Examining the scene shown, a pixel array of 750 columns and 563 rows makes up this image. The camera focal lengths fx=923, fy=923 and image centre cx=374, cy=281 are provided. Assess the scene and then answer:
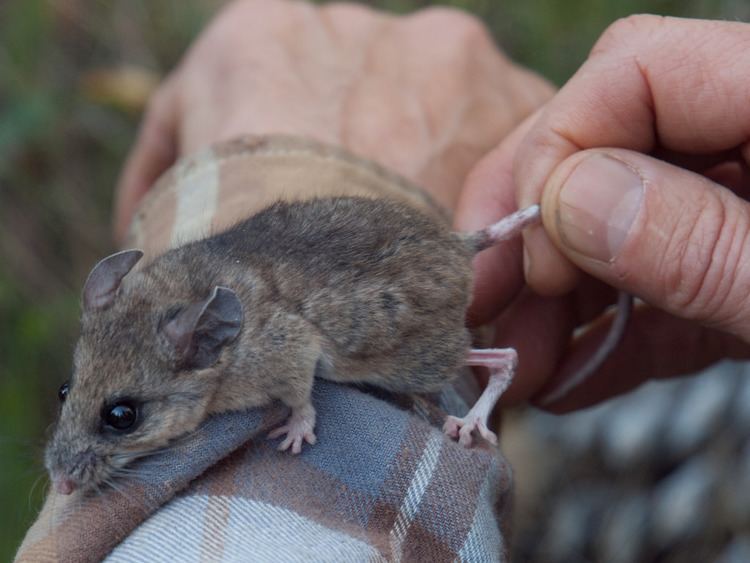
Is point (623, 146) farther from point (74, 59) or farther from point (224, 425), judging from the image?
point (74, 59)

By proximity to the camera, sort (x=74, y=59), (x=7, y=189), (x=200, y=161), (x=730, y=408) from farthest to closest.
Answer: (x=74, y=59)
(x=7, y=189)
(x=730, y=408)
(x=200, y=161)

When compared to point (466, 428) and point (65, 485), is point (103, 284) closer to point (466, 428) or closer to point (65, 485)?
point (65, 485)

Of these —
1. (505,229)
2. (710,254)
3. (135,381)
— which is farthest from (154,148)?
(710,254)

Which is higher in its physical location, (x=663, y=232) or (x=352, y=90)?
(x=663, y=232)

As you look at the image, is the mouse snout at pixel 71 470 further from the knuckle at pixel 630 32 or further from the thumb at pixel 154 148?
the thumb at pixel 154 148

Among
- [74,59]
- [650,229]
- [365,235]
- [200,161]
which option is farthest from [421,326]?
[74,59]

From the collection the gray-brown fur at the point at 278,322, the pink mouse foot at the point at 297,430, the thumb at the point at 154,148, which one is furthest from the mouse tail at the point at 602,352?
the thumb at the point at 154,148
